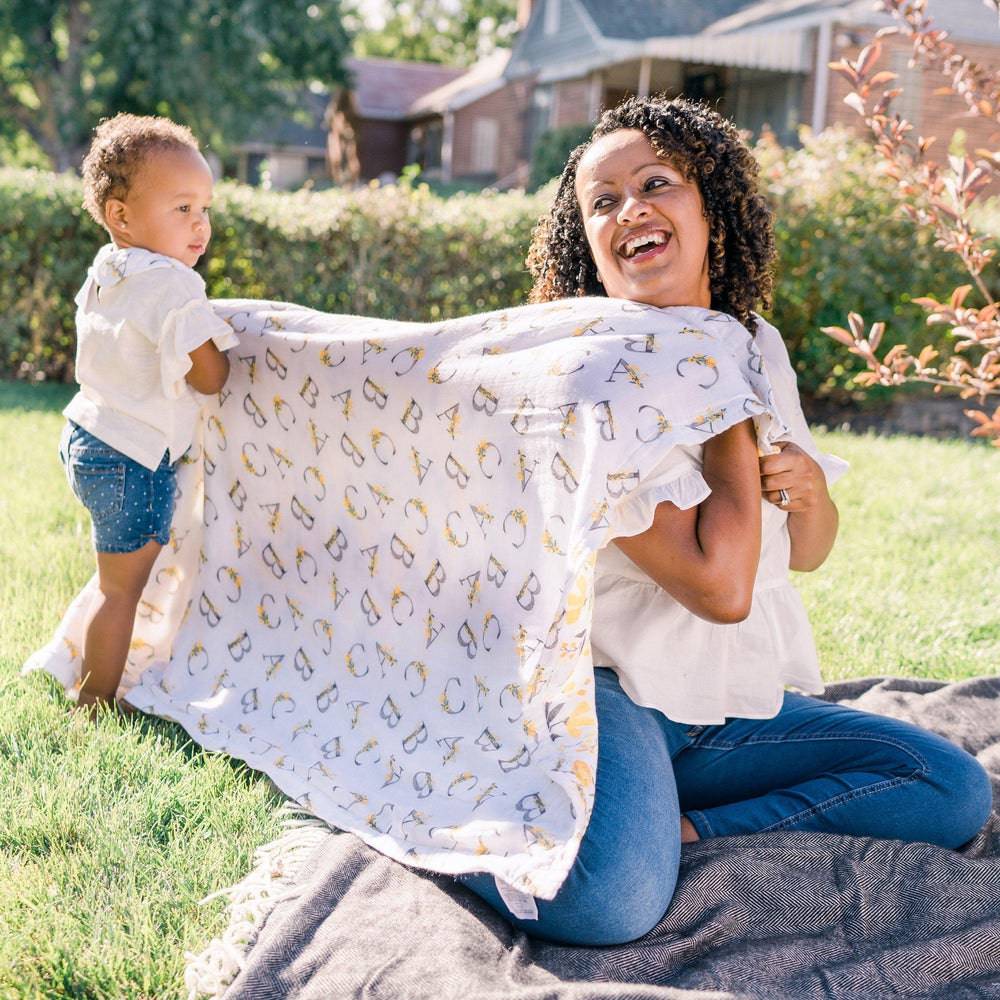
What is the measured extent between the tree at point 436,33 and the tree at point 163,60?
24831mm

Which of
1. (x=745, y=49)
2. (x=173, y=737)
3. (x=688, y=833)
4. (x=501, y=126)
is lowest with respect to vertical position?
(x=501, y=126)

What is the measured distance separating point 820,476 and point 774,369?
262 mm

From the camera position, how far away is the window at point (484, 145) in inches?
1206

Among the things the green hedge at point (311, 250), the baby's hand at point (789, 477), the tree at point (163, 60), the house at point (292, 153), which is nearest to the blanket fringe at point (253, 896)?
the baby's hand at point (789, 477)

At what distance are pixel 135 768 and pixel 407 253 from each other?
648 cm

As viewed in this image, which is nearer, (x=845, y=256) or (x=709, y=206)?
(x=709, y=206)

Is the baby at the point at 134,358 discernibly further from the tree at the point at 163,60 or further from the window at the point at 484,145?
the window at the point at 484,145

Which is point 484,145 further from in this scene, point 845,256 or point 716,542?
point 716,542

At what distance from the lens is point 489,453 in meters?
2.54

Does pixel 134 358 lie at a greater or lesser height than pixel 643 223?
A: lesser

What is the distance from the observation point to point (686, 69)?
916 inches

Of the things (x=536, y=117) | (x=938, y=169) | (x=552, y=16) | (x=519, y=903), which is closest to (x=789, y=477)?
(x=519, y=903)

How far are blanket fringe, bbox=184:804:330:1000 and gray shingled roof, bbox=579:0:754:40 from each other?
21563 millimetres

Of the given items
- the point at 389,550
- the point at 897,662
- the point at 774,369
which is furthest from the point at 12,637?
the point at 897,662
